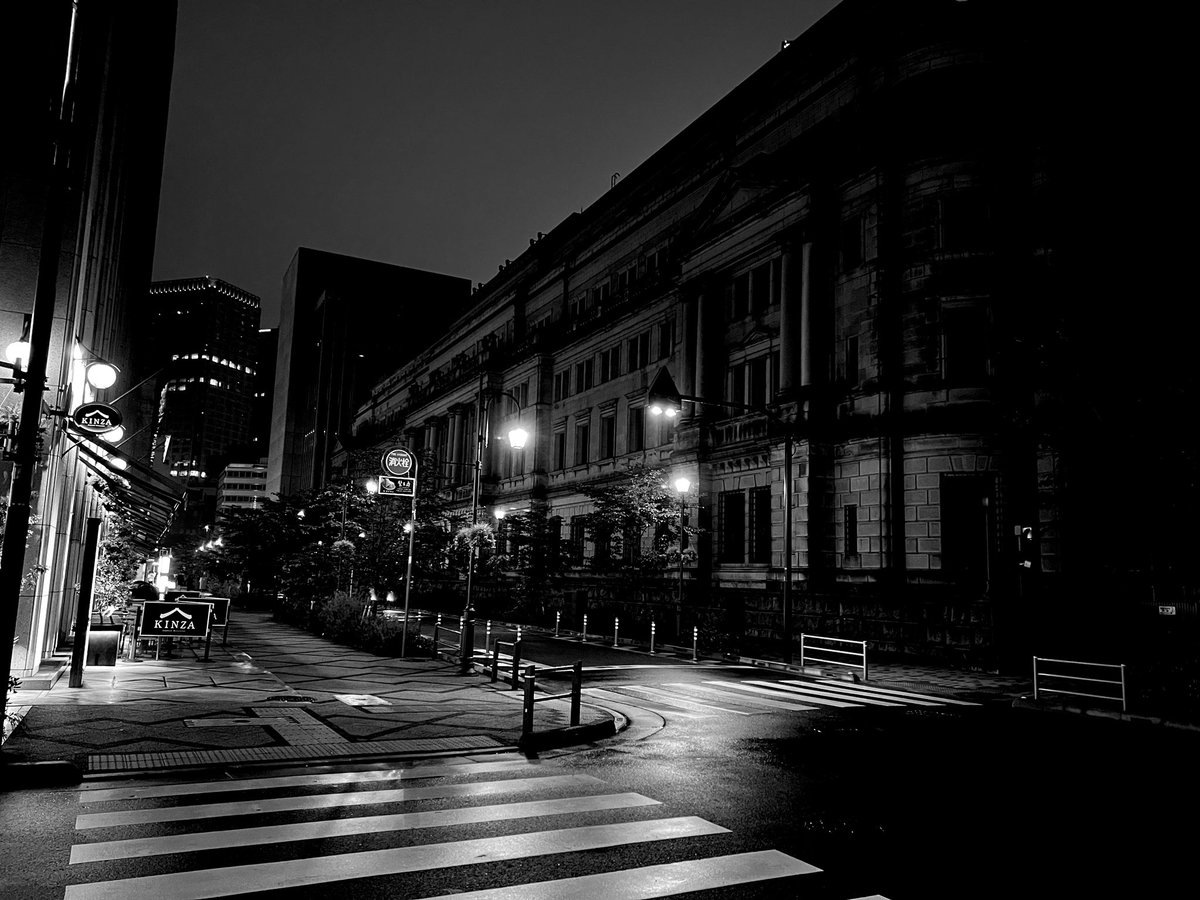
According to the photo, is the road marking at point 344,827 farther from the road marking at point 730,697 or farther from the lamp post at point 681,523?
the lamp post at point 681,523

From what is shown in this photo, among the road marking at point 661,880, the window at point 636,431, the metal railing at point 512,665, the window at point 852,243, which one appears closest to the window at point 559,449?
the window at point 636,431

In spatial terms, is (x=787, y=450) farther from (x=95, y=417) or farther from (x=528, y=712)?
(x=95, y=417)

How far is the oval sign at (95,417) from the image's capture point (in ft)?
49.1

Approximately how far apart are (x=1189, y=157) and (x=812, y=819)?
28.8 meters

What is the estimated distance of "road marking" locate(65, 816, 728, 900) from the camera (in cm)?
571

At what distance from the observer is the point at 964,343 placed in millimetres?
31344

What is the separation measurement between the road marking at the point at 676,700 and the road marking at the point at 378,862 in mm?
8012

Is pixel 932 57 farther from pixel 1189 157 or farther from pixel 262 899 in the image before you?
pixel 262 899

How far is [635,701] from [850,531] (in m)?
18.5

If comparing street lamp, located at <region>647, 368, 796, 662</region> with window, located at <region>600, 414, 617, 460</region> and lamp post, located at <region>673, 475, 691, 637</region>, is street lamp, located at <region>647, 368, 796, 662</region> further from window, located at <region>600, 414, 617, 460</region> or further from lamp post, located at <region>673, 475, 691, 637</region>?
window, located at <region>600, 414, 617, 460</region>

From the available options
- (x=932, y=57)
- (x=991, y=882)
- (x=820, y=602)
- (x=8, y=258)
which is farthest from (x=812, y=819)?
(x=932, y=57)

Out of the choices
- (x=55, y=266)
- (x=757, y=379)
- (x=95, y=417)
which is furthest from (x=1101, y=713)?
(x=757, y=379)

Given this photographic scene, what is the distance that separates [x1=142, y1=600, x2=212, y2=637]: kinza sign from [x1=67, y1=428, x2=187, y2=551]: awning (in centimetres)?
262

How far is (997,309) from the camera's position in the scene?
30188mm
